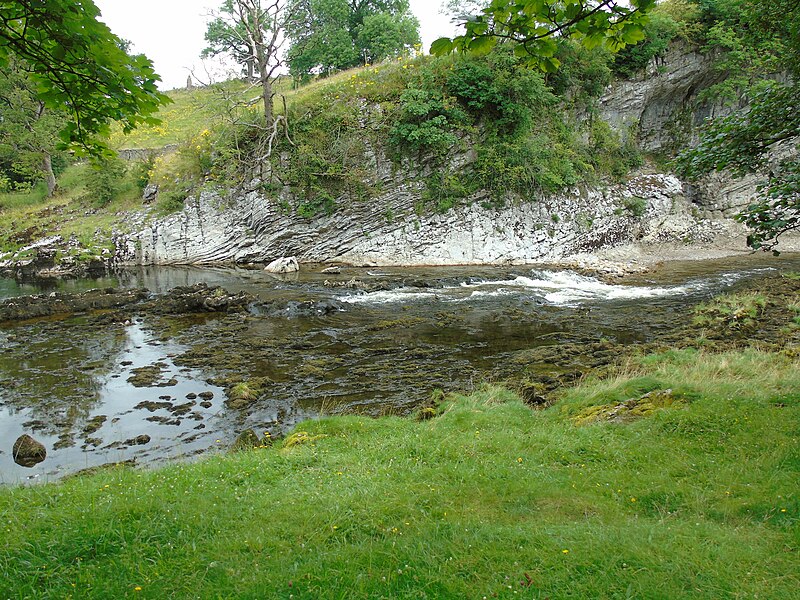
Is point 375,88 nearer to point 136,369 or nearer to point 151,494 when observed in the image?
point 136,369

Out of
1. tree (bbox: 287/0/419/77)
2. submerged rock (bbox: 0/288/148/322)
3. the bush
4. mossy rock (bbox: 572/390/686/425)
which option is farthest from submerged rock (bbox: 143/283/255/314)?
tree (bbox: 287/0/419/77)

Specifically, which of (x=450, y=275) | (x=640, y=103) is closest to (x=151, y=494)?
(x=450, y=275)

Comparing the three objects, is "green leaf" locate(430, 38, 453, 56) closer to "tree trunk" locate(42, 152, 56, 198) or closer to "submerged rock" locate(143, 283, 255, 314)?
"submerged rock" locate(143, 283, 255, 314)

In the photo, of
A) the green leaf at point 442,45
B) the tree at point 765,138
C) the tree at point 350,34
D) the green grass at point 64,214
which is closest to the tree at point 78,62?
the green leaf at point 442,45

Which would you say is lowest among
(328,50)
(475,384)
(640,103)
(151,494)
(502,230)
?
(475,384)

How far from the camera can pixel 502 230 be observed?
30969mm

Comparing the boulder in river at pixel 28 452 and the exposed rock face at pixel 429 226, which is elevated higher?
the exposed rock face at pixel 429 226

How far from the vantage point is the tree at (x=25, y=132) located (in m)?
38.2

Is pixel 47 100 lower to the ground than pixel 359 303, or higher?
higher

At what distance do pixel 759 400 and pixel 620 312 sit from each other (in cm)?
1166

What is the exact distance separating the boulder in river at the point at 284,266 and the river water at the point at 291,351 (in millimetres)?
2858

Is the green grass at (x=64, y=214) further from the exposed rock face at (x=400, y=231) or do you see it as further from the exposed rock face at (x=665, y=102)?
the exposed rock face at (x=665, y=102)

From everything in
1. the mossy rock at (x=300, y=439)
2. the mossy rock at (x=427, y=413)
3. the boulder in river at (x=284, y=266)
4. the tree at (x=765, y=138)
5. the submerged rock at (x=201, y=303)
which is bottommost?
the mossy rock at (x=427, y=413)

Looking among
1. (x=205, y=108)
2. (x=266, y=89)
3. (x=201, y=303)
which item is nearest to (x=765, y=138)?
(x=201, y=303)
